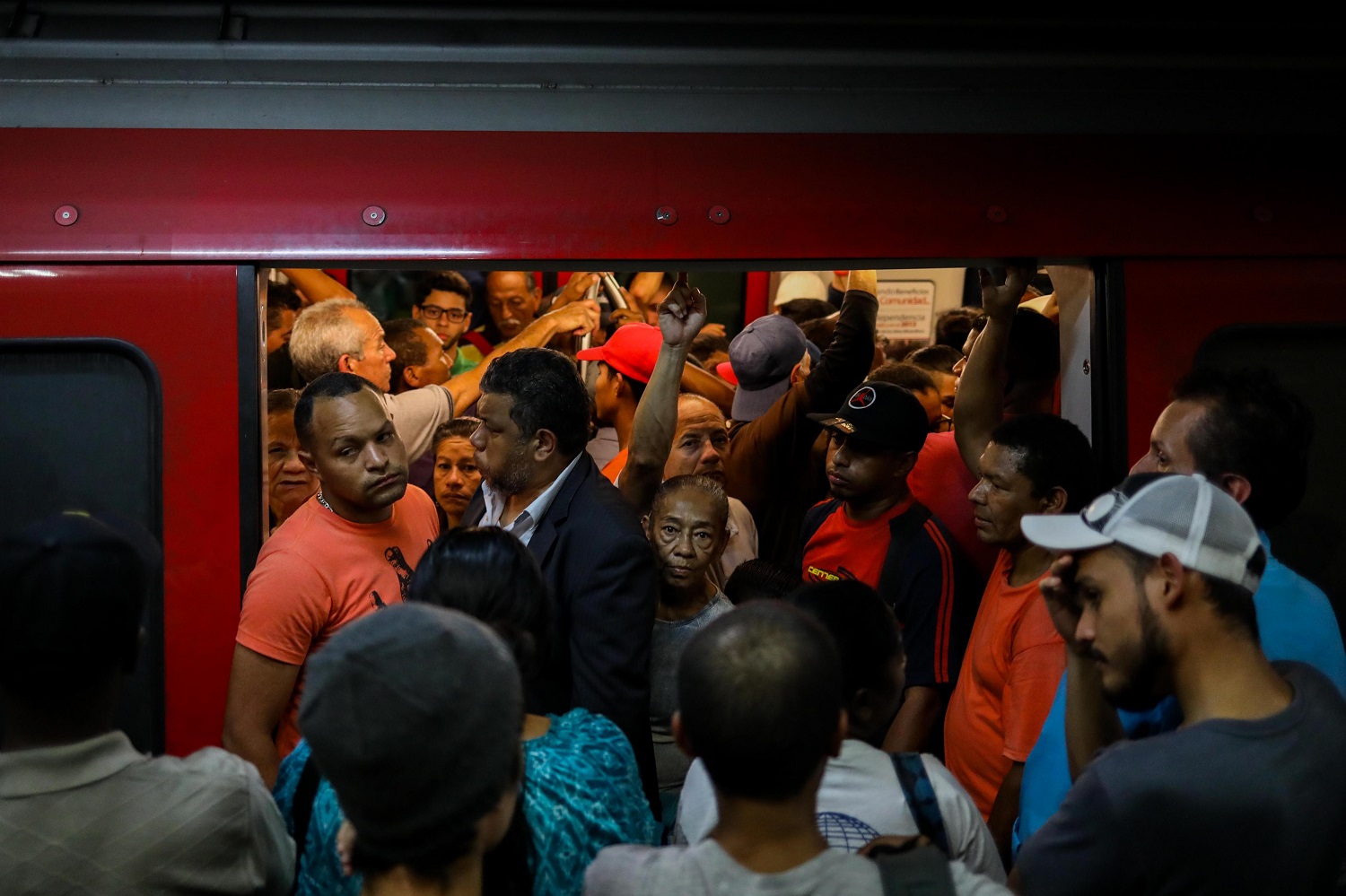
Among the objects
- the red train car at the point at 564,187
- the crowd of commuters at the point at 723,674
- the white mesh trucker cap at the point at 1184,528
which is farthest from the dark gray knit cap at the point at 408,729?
the red train car at the point at 564,187

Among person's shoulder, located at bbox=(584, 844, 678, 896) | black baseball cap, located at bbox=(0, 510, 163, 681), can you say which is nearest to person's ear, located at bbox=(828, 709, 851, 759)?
person's shoulder, located at bbox=(584, 844, 678, 896)

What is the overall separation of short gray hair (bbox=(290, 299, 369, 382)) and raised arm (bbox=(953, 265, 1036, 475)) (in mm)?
2008

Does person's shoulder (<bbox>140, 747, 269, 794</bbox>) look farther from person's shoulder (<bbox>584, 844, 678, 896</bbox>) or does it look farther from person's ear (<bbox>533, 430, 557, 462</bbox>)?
person's ear (<bbox>533, 430, 557, 462</bbox>)

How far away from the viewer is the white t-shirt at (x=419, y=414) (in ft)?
13.9

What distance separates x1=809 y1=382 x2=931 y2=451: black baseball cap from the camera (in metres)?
3.38

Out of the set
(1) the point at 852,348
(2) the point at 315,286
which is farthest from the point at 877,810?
(2) the point at 315,286

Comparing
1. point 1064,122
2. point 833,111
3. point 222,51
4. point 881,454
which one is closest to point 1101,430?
point 881,454

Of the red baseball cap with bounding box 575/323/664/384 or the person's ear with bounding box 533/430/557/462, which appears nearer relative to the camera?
the person's ear with bounding box 533/430/557/462

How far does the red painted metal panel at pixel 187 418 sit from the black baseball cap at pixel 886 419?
5.31 feet

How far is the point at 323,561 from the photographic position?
9.31 feet

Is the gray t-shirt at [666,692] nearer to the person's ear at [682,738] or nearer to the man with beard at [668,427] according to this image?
the man with beard at [668,427]

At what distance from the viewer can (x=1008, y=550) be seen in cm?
305

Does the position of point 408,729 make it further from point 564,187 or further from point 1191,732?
point 564,187

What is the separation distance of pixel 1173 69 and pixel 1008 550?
4.47 feet
